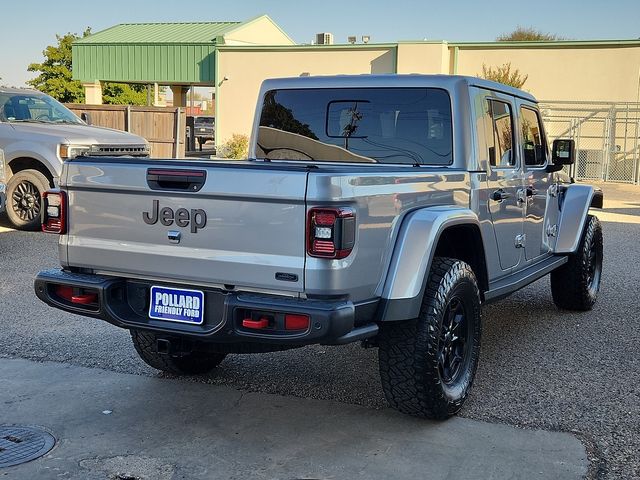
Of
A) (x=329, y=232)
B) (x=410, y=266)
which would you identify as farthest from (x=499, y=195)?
(x=329, y=232)

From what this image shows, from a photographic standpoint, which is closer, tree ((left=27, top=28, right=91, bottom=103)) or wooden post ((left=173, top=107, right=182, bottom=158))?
wooden post ((left=173, top=107, right=182, bottom=158))

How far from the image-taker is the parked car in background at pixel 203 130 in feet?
120

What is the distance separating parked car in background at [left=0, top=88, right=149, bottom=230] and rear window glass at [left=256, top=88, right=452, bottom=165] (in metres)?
5.92

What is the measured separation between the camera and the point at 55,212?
4250 millimetres

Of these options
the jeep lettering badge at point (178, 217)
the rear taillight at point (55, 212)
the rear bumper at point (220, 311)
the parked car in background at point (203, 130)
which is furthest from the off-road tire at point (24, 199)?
the parked car in background at point (203, 130)

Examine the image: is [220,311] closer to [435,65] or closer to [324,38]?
[435,65]

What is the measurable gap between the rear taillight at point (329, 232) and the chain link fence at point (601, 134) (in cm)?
2141

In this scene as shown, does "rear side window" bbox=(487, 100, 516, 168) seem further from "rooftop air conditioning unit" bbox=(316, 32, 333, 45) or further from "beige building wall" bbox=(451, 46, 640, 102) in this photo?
"rooftop air conditioning unit" bbox=(316, 32, 333, 45)

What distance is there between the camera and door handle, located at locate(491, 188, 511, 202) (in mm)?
4996

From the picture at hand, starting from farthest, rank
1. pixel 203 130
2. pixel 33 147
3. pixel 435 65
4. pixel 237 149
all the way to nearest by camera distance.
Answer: pixel 203 130 < pixel 435 65 < pixel 237 149 < pixel 33 147

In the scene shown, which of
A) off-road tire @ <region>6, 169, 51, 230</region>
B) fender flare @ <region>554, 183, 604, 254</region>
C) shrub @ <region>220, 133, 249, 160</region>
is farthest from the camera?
shrub @ <region>220, 133, 249, 160</region>

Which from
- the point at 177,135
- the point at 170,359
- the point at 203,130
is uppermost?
the point at 203,130

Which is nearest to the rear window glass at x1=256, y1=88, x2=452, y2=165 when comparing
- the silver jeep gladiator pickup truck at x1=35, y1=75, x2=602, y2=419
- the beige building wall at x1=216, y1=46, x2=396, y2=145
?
the silver jeep gladiator pickup truck at x1=35, y1=75, x2=602, y2=419

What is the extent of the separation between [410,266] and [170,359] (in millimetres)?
1847
